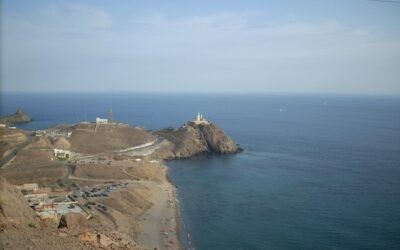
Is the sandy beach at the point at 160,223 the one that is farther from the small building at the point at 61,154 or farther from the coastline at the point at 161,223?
the small building at the point at 61,154

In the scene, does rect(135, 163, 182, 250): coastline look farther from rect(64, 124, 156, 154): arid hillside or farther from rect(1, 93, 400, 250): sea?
rect(64, 124, 156, 154): arid hillside

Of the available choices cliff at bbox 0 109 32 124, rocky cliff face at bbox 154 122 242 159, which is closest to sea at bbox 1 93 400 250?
rocky cliff face at bbox 154 122 242 159

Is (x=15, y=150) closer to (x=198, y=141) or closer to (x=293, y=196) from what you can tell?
(x=198, y=141)

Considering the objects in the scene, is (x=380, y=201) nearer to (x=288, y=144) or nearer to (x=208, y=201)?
(x=208, y=201)

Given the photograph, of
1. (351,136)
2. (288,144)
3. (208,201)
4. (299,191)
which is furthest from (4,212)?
(351,136)

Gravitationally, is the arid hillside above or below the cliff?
above

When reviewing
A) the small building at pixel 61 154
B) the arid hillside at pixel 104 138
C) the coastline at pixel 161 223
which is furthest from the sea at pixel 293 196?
the small building at pixel 61 154

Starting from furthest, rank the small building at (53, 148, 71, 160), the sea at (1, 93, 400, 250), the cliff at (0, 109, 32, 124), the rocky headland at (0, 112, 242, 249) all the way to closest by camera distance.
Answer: the cliff at (0, 109, 32, 124) → the small building at (53, 148, 71, 160) → the sea at (1, 93, 400, 250) → the rocky headland at (0, 112, 242, 249)
